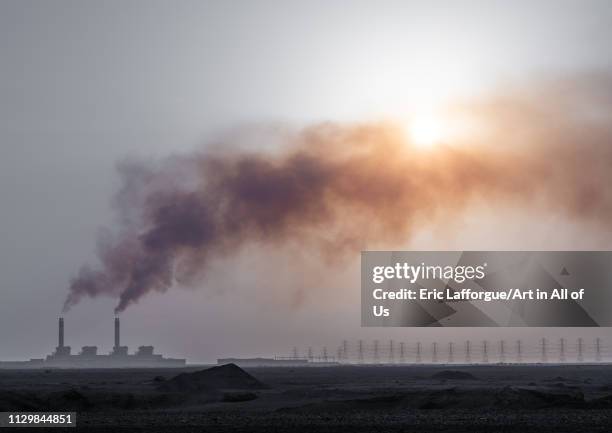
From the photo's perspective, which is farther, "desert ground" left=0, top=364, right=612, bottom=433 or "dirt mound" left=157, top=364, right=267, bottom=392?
"dirt mound" left=157, top=364, right=267, bottom=392

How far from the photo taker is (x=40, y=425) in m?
56.1

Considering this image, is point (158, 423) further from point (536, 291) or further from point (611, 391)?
point (611, 391)

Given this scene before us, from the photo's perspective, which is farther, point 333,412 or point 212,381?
point 212,381

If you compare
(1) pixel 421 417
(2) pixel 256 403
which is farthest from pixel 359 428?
(2) pixel 256 403

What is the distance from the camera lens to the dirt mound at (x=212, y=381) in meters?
102

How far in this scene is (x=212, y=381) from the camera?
109750mm

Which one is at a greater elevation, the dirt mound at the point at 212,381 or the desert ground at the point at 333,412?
the desert ground at the point at 333,412

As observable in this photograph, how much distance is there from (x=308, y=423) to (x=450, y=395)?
2005 cm

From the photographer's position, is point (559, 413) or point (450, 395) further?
point (450, 395)

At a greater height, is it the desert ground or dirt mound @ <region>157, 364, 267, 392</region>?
the desert ground

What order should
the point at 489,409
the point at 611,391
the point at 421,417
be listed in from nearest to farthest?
the point at 421,417 < the point at 489,409 < the point at 611,391

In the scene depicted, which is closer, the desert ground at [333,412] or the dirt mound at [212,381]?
the desert ground at [333,412]

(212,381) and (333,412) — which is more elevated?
(333,412)

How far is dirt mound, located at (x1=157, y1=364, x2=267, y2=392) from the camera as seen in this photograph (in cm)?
10212
